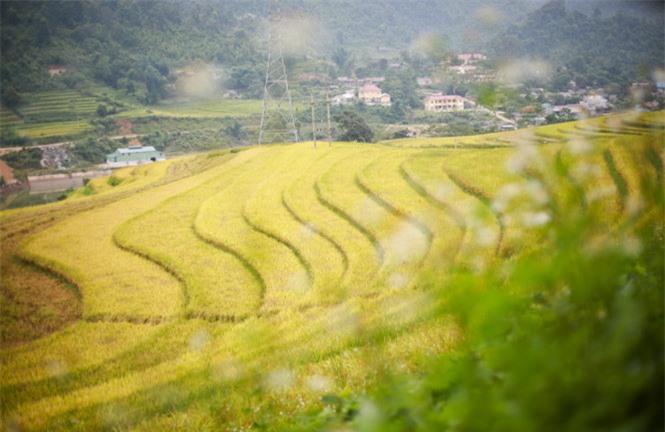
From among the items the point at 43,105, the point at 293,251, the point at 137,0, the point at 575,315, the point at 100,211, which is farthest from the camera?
the point at 137,0

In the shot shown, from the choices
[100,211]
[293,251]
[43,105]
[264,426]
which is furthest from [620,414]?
[43,105]

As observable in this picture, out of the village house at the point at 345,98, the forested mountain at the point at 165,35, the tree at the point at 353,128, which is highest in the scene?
the forested mountain at the point at 165,35

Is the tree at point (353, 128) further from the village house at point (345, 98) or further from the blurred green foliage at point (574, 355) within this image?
the blurred green foliage at point (574, 355)

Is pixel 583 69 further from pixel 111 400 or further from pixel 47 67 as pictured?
pixel 47 67

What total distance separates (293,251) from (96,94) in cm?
3509

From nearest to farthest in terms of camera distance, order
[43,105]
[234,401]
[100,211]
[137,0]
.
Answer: [234,401] → [100,211] → [43,105] → [137,0]

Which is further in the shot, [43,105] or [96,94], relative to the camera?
[96,94]

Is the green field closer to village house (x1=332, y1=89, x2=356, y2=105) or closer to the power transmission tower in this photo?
the power transmission tower

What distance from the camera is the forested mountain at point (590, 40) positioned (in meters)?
14.9

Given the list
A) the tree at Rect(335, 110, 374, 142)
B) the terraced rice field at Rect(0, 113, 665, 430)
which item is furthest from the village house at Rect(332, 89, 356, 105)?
the terraced rice field at Rect(0, 113, 665, 430)

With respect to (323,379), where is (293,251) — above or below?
below

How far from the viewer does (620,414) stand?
486 mm

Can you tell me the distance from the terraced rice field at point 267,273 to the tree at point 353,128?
1065 centimetres

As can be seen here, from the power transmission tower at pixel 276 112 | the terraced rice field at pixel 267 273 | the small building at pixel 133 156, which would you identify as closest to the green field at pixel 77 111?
the small building at pixel 133 156
